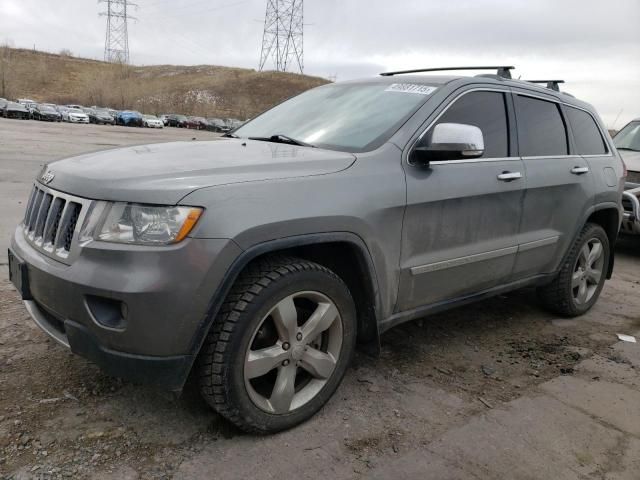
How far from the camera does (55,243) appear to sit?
2424 mm

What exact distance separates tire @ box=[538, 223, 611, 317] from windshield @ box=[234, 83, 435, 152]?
1986 mm

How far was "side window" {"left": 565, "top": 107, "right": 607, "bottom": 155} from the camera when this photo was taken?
4.37 metres

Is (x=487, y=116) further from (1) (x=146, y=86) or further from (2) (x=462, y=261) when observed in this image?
(1) (x=146, y=86)

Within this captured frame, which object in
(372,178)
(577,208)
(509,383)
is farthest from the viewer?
(577,208)

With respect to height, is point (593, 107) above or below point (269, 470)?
above

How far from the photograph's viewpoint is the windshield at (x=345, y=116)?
309 centimetres

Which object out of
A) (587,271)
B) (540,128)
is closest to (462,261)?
(540,128)

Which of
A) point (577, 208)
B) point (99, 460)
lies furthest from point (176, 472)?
point (577, 208)

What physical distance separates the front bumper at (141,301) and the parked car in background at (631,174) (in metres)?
6.23

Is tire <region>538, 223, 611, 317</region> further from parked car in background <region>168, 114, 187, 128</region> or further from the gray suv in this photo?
parked car in background <region>168, 114, 187, 128</region>

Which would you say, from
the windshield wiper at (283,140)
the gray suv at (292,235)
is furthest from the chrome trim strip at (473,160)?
the windshield wiper at (283,140)

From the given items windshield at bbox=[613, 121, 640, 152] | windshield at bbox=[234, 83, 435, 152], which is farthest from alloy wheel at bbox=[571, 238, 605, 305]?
windshield at bbox=[613, 121, 640, 152]

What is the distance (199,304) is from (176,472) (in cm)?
72

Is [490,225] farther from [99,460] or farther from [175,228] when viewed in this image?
[99,460]
